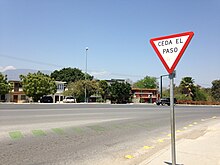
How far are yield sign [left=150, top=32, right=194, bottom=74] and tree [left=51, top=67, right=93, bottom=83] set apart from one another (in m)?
89.1

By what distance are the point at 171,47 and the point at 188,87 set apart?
72.9m

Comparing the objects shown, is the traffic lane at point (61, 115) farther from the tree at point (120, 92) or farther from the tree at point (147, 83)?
the tree at point (147, 83)

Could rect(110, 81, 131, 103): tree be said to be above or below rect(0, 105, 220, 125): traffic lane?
above

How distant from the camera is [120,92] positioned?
67.7 metres

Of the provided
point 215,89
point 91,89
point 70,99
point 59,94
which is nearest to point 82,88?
point 91,89

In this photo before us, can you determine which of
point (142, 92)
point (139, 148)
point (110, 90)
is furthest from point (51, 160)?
point (142, 92)

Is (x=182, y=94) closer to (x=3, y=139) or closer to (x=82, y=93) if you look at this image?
(x=82, y=93)

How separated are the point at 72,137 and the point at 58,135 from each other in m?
0.67

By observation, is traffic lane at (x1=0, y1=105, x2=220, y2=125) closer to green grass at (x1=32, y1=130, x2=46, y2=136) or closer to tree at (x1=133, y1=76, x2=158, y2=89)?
green grass at (x1=32, y1=130, x2=46, y2=136)

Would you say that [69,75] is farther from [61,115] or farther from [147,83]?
[61,115]

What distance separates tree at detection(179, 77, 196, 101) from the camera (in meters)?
73.3

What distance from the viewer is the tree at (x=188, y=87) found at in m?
73.3

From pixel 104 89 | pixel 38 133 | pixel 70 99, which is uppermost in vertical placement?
pixel 104 89

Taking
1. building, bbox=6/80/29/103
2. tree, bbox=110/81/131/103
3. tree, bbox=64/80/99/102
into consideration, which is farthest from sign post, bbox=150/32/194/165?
building, bbox=6/80/29/103
